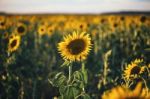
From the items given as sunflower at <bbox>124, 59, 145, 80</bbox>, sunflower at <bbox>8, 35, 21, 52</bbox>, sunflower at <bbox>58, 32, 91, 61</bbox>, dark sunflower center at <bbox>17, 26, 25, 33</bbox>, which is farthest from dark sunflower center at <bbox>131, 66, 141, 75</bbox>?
dark sunflower center at <bbox>17, 26, 25, 33</bbox>

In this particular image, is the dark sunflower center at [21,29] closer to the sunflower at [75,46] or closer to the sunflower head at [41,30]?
the sunflower head at [41,30]

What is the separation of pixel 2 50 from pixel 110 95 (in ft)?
4.92

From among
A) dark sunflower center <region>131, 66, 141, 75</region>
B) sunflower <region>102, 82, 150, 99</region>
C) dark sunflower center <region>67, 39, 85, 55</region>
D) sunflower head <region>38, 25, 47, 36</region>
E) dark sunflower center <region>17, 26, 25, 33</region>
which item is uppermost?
sunflower head <region>38, 25, 47, 36</region>

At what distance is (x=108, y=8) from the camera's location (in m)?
2.83

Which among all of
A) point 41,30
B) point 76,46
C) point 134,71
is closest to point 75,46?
point 76,46

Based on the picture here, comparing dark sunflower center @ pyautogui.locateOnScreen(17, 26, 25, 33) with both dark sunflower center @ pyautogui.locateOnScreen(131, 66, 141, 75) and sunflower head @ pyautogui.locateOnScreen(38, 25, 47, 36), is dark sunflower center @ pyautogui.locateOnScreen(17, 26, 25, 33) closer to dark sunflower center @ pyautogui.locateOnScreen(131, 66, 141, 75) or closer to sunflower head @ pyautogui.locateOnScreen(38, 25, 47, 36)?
sunflower head @ pyautogui.locateOnScreen(38, 25, 47, 36)

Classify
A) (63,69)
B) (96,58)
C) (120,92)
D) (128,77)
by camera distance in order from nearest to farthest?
(120,92) → (128,77) → (63,69) → (96,58)

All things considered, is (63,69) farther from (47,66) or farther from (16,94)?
(16,94)

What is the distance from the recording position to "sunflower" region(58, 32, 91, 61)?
150 cm

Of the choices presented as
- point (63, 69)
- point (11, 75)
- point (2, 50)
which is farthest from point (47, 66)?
point (11, 75)

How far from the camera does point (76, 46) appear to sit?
1527 mm

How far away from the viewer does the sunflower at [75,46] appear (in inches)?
58.9

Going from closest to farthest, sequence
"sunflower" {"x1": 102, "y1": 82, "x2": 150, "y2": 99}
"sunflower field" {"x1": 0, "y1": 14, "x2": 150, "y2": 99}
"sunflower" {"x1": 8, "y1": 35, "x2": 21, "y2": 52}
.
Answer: "sunflower" {"x1": 102, "y1": 82, "x2": 150, "y2": 99}
"sunflower field" {"x1": 0, "y1": 14, "x2": 150, "y2": 99}
"sunflower" {"x1": 8, "y1": 35, "x2": 21, "y2": 52}

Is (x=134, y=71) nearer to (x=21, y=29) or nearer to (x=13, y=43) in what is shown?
(x=13, y=43)
